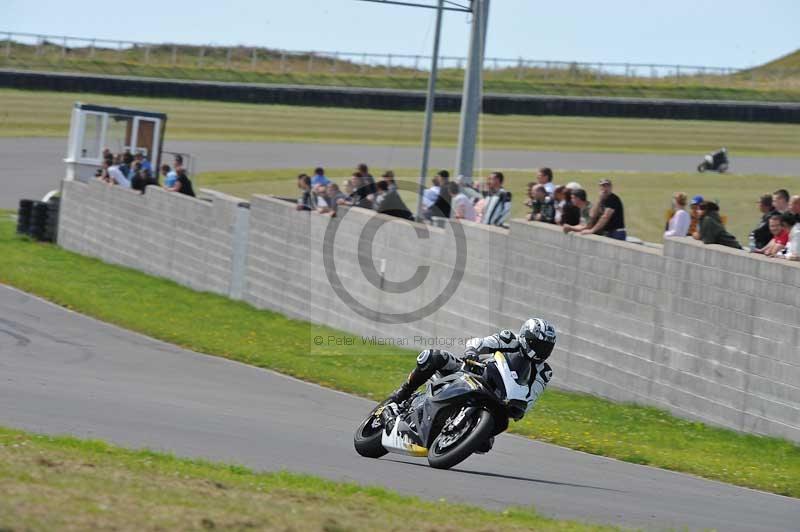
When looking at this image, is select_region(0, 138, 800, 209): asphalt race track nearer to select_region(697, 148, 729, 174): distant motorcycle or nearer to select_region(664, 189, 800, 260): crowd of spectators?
select_region(697, 148, 729, 174): distant motorcycle

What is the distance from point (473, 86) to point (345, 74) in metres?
38.4

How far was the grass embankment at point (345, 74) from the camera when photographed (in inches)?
2235

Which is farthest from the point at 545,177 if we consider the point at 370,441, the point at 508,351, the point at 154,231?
the point at 154,231

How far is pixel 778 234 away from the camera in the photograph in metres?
14.8

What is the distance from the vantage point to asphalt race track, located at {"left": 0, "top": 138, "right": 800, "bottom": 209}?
42.5 meters

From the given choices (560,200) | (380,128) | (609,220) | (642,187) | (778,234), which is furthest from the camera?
(380,128)

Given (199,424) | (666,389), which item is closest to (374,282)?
(666,389)

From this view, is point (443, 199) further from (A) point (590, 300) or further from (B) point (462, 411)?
(B) point (462, 411)

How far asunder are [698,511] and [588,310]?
7.60 metres

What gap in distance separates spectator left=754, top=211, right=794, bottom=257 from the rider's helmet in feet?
16.3

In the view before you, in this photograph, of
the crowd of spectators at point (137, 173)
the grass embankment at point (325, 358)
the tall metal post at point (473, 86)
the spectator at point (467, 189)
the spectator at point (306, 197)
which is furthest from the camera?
the crowd of spectators at point (137, 173)

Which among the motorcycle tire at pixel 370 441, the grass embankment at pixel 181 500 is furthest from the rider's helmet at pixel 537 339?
the grass embankment at pixel 181 500

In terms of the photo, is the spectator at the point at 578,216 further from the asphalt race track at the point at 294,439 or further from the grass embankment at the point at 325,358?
the asphalt race track at the point at 294,439

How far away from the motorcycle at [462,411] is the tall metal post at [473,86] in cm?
1163
